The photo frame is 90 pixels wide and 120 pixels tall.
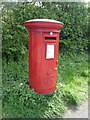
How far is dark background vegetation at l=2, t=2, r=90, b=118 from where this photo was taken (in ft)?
6.24

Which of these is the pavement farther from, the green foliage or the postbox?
the green foliage

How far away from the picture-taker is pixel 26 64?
363 centimetres

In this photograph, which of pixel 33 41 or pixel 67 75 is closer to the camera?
pixel 33 41

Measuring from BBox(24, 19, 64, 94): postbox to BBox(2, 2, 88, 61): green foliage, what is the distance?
1568 millimetres

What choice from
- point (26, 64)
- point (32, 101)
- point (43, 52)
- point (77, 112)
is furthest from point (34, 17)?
point (77, 112)

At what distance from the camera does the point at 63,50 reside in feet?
16.6

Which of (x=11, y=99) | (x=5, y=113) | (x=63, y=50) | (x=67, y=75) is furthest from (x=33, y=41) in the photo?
(x=63, y=50)

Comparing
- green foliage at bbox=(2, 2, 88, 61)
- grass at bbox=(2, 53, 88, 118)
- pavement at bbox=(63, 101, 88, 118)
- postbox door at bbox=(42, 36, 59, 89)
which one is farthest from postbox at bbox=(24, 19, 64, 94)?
green foliage at bbox=(2, 2, 88, 61)

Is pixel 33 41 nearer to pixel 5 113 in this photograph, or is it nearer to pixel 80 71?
pixel 5 113

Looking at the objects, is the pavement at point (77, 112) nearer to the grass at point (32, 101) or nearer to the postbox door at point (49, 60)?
the grass at point (32, 101)

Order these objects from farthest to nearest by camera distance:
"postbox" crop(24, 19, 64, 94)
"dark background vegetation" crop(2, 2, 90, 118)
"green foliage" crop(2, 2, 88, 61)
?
"green foliage" crop(2, 2, 88, 61) < "dark background vegetation" crop(2, 2, 90, 118) < "postbox" crop(24, 19, 64, 94)

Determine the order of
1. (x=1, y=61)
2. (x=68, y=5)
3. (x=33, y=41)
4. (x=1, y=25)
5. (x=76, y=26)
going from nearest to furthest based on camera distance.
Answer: (x=33, y=41)
(x=1, y=25)
(x=1, y=61)
(x=68, y=5)
(x=76, y=26)

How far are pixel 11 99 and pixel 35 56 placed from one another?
0.89 meters

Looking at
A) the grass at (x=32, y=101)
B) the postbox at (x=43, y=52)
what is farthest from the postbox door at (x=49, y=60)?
the grass at (x=32, y=101)
